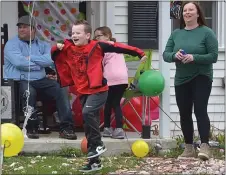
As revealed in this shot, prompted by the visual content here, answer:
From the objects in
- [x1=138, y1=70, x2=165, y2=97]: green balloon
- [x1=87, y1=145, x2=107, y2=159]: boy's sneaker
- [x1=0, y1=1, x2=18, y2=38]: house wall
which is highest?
[x1=0, y1=1, x2=18, y2=38]: house wall

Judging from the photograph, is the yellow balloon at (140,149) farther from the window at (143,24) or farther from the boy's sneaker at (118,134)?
the window at (143,24)

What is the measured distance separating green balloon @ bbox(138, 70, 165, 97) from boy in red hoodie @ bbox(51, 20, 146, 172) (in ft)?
3.64

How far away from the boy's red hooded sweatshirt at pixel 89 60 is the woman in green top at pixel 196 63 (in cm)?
59

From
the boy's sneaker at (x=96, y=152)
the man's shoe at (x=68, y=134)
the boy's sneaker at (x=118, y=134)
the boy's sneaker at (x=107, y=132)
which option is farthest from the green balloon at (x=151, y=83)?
the boy's sneaker at (x=96, y=152)

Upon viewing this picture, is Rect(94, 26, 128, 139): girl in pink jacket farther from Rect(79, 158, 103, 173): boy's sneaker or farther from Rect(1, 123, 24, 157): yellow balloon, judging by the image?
Rect(1, 123, 24, 157): yellow balloon

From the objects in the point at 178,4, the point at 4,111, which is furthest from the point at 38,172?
the point at 178,4

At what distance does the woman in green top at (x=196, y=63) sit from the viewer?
631cm

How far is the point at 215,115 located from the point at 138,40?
1.79 metres

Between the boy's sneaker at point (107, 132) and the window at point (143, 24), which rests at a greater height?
the window at point (143, 24)

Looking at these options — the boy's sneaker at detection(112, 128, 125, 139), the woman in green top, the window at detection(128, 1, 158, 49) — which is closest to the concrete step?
the boy's sneaker at detection(112, 128, 125, 139)

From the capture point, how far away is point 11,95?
→ 751cm

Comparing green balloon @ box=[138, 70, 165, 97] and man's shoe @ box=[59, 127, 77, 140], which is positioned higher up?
green balloon @ box=[138, 70, 165, 97]

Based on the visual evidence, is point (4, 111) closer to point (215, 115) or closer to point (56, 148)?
point (56, 148)

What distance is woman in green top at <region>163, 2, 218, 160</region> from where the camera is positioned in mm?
6309
